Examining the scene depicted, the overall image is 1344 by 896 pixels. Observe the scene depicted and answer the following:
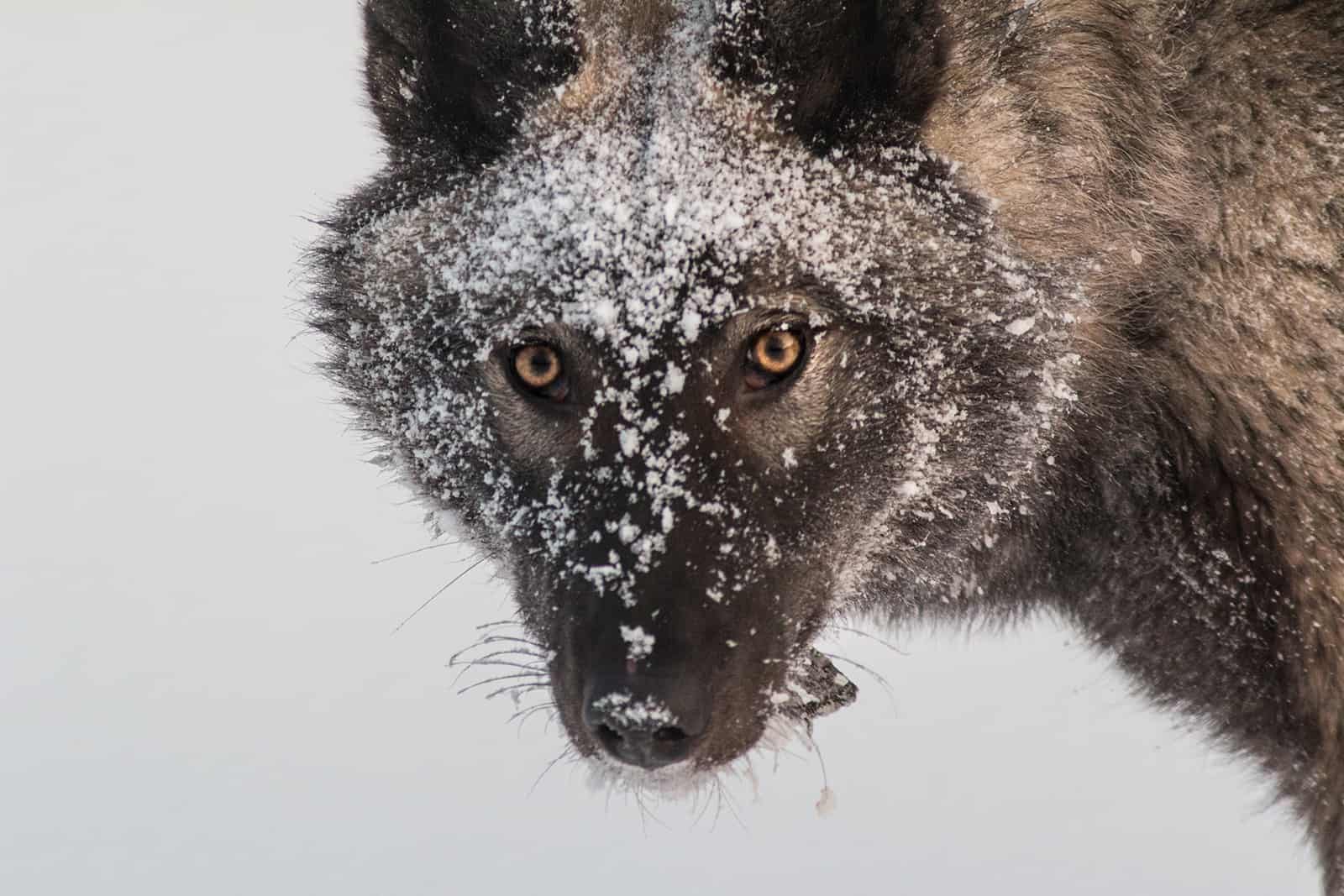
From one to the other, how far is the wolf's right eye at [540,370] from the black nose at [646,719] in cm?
55

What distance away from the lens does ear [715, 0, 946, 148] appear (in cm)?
242

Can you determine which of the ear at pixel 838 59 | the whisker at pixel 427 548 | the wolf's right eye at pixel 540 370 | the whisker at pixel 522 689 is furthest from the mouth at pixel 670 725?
the ear at pixel 838 59

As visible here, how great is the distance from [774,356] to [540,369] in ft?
1.39

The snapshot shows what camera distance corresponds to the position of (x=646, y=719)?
2.25m

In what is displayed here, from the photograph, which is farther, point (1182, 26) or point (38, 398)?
point (38, 398)

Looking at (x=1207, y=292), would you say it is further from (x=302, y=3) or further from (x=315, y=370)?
(x=302, y=3)

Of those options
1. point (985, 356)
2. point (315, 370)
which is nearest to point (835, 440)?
point (985, 356)

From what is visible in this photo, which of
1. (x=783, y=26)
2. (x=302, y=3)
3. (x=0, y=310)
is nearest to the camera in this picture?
(x=783, y=26)

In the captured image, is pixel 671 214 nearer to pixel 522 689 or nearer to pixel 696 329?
pixel 696 329

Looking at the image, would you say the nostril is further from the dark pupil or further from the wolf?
the dark pupil

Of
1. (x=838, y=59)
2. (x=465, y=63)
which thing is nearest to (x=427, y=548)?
(x=465, y=63)

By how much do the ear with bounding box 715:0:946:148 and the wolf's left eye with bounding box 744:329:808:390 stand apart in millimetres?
367

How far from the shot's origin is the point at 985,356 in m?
2.56

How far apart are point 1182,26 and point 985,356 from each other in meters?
0.75
